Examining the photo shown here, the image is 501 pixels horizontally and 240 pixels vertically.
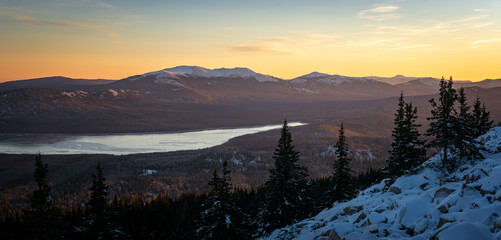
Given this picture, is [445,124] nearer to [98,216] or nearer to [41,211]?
[41,211]

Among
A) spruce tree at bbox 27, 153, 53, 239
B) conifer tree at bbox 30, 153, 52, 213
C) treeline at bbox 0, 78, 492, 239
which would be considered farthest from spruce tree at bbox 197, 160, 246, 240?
conifer tree at bbox 30, 153, 52, 213

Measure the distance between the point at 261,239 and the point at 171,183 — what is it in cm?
7745

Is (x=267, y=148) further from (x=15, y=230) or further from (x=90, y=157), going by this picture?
(x=15, y=230)

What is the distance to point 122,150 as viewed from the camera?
592ft

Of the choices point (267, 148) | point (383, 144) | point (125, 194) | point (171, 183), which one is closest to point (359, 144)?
point (383, 144)

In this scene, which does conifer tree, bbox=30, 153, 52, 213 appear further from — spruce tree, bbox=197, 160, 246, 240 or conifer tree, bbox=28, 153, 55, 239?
spruce tree, bbox=197, 160, 246, 240

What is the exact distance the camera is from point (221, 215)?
29.0 meters

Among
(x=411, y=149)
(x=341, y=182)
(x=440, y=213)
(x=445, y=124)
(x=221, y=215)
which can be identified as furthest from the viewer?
(x=341, y=182)

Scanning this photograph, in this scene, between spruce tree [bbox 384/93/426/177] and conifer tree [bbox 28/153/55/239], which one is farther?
spruce tree [bbox 384/93/426/177]

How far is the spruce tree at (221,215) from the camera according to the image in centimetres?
2873

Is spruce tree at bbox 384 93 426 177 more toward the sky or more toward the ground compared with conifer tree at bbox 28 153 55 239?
more toward the sky

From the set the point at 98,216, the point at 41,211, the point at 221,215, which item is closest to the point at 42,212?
the point at 41,211

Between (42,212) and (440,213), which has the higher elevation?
(440,213)

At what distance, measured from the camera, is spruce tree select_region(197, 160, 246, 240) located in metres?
28.7
